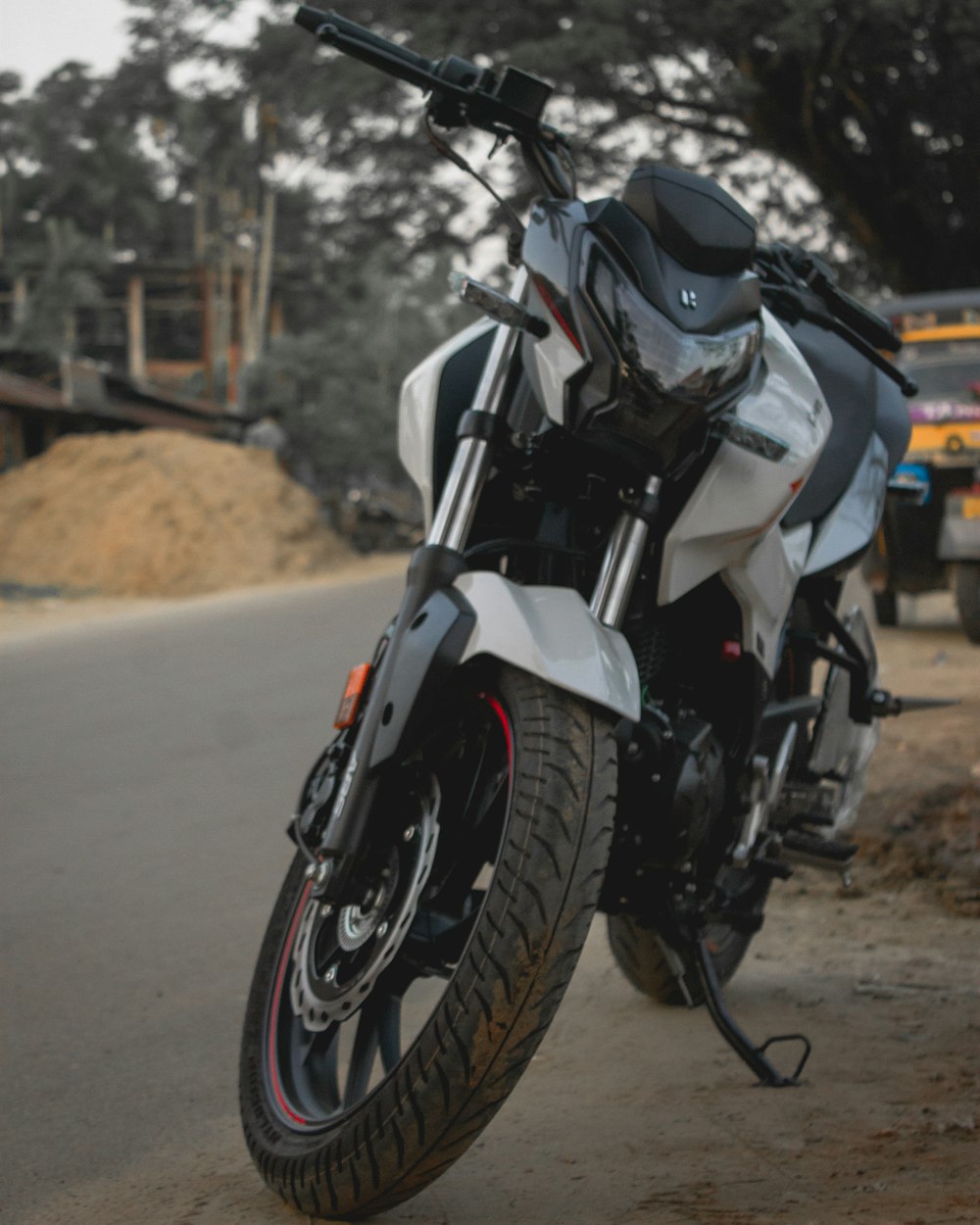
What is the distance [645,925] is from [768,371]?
37.6 inches

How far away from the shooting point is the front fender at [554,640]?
2209 mm

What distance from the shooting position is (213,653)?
33.8 ft

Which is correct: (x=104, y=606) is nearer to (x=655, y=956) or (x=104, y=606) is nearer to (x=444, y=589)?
(x=655, y=956)

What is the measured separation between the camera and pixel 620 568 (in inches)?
96.9

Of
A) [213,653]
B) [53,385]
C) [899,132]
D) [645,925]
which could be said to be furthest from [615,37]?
[53,385]

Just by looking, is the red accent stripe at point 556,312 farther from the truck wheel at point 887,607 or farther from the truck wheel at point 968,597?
the truck wheel at point 887,607

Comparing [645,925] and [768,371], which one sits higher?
[768,371]

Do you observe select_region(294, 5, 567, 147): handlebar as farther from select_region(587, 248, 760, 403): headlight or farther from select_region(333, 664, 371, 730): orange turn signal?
select_region(333, 664, 371, 730): orange turn signal

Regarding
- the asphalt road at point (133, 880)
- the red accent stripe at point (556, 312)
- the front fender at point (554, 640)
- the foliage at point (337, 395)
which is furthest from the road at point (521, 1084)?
the foliage at point (337, 395)

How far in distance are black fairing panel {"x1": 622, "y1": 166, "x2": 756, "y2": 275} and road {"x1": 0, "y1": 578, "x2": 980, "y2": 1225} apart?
138cm

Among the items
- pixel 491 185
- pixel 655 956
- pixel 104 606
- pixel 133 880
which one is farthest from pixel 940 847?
pixel 104 606

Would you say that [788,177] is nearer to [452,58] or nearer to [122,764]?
[122,764]

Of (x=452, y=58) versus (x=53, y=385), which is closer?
(x=452, y=58)

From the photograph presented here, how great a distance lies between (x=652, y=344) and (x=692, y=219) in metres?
0.27
